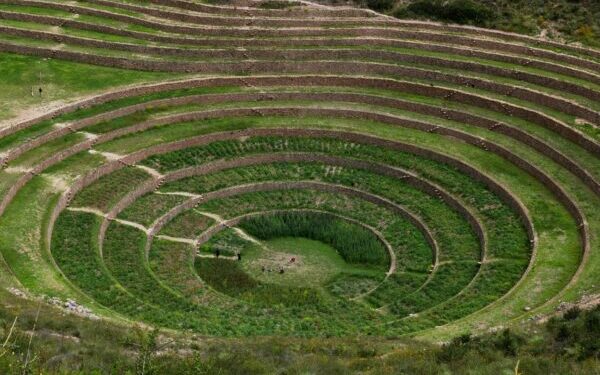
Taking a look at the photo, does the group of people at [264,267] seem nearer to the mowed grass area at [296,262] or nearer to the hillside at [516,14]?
the mowed grass area at [296,262]

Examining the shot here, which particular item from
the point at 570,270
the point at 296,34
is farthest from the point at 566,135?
the point at 296,34

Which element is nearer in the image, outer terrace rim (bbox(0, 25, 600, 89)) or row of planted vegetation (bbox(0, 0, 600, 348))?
row of planted vegetation (bbox(0, 0, 600, 348))

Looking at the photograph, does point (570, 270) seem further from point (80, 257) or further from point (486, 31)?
point (486, 31)

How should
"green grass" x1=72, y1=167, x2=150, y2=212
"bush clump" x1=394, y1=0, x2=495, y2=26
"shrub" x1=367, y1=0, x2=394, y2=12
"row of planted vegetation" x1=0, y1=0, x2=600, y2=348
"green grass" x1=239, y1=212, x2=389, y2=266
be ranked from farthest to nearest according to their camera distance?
1. "shrub" x1=367, y1=0, x2=394, y2=12
2. "bush clump" x1=394, y1=0, x2=495, y2=26
3. "green grass" x1=72, y1=167, x2=150, y2=212
4. "green grass" x1=239, y1=212, x2=389, y2=266
5. "row of planted vegetation" x1=0, y1=0, x2=600, y2=348

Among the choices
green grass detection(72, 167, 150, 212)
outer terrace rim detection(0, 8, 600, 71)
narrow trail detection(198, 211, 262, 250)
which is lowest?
narrow trail detection(198, 211, 262, 250)

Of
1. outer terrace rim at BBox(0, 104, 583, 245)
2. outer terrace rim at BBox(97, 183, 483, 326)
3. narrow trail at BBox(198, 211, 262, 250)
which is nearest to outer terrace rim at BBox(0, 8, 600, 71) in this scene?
outer terrace rim at BBox(0, 104, 583, 245)

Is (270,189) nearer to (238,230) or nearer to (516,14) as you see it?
(238,230)

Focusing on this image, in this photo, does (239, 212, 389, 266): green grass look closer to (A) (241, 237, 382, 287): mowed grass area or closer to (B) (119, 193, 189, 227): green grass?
(A) (241, 237, 382, 287): mowed grass area
